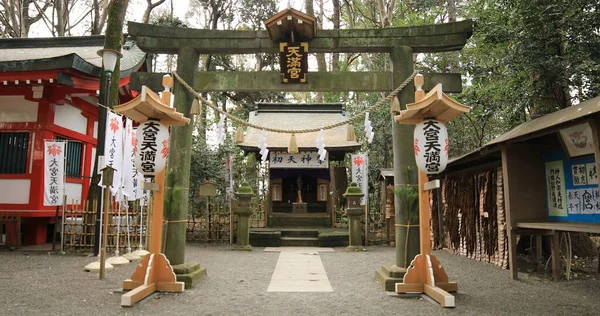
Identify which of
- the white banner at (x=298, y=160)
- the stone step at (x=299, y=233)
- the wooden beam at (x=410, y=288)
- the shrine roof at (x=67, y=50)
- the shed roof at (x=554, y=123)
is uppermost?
the shrine roof at (x=67, y=50)

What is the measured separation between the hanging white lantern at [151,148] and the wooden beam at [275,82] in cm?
130

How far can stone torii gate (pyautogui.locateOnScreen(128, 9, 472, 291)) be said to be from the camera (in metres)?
6.36

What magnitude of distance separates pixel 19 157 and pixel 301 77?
8486mm

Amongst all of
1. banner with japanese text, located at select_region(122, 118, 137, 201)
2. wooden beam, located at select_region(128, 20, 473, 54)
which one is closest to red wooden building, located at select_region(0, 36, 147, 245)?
banner with japanese text, located at select_region(122, 118, 137, 201)

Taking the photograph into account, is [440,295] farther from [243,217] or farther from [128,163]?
[243,217]

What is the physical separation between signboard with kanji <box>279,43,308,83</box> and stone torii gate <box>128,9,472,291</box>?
0.13 meters

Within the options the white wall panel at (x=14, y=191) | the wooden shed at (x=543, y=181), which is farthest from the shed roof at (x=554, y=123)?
the white wall panel at (x=14, y=191)

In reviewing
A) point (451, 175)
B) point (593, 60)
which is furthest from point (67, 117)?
point (593, 60)

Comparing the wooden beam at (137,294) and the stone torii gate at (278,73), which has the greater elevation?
the stone torii gate at (278,73)

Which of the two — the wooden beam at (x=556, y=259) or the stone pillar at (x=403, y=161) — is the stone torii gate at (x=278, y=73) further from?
the wooden beam at (x=556, y=259)

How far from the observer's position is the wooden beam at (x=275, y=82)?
658 centimetres

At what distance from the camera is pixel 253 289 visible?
614 cm

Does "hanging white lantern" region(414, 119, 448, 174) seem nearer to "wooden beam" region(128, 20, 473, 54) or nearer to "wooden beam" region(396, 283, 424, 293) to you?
"wooden beam" region(396, 283, 424, 293)

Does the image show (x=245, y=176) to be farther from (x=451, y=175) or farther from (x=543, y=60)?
(x=543, y=60)
